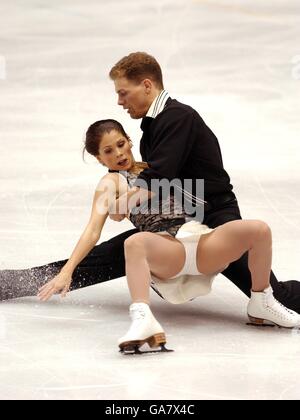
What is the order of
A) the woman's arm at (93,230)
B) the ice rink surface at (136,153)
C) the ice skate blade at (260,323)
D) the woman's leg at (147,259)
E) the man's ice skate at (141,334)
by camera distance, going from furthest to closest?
the ice skate blade at (260,323)
the woman's arm at (93,230)
the woman's leg at (147,259)
the man's ice skate at (141,334)
the ice rink surface at (136,153)

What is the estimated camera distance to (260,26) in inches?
312

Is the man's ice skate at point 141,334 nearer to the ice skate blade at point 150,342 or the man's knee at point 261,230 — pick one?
the ice skate blade at point 150,342

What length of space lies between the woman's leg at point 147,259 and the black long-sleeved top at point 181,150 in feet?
0.62

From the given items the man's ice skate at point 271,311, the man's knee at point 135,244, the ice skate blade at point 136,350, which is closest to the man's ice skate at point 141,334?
the ice skate blade at point 136,350

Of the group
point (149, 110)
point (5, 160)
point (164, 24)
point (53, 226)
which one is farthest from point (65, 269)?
point (164, 24)

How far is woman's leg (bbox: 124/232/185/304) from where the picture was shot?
330 centimetres

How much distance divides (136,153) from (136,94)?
3.06 meters

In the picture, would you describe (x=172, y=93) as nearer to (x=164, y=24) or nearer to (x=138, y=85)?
(x=164, y=24)

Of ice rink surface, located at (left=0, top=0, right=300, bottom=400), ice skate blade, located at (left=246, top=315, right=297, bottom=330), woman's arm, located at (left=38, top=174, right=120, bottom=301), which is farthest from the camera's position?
ice skate blade, located at (left=246, top=315, right=297, bottom=330)

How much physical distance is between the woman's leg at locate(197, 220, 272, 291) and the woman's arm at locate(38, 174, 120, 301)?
0.34 metres

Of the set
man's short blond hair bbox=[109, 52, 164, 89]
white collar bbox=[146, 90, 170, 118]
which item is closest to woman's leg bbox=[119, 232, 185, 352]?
white collar bbox=[146, 90, 170, 118]

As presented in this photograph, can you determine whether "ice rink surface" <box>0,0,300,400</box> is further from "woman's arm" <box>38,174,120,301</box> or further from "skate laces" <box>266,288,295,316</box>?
"woman's arm" <box>38,174,120,301</box>

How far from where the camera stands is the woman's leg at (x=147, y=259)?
3.30 metres

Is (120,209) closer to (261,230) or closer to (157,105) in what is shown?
(157,105)
